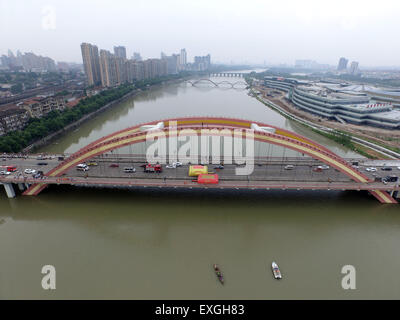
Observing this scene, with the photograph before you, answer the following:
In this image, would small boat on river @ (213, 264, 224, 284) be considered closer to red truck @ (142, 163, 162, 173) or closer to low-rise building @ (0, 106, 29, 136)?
red truck @ (142, 163, 162, 173)

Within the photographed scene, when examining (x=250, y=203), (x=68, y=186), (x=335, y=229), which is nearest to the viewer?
(x=335, y=229)

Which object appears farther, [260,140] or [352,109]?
[352,109]

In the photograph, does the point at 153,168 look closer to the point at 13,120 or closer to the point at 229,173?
the point at 229,173

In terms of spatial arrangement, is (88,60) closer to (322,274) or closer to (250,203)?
(250,203)

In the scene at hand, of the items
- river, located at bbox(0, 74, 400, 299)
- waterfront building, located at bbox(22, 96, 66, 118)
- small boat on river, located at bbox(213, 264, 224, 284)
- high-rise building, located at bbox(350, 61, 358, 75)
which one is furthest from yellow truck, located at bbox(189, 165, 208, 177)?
high-rise building, located at bbox(350, 61, 358, 75)

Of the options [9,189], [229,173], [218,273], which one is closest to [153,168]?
[229,173]
